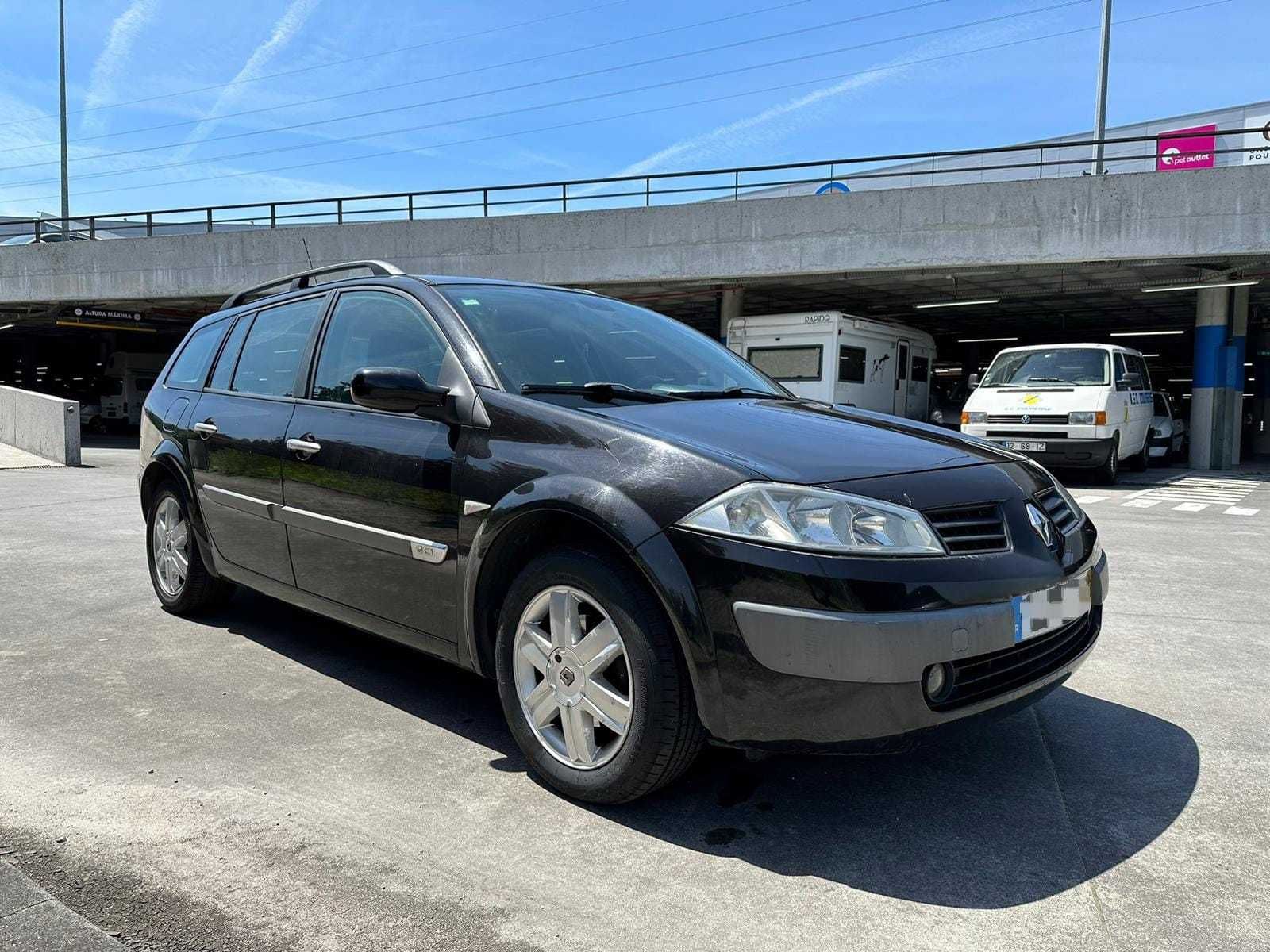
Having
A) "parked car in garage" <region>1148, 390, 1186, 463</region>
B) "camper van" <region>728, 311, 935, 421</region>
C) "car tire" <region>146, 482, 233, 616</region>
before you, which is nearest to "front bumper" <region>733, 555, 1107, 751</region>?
"car tire" <region>146, 482, 233, 616</region>

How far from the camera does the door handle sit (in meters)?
3.73

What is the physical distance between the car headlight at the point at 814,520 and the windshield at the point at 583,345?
0.98 m

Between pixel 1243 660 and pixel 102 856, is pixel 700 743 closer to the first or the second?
pixel 102 856

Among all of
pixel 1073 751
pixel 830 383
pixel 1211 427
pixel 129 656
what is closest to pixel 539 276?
pixel 830 383

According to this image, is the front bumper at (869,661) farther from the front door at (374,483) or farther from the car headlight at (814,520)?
the front door at (374,483)

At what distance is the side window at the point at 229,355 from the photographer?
4.68 meters

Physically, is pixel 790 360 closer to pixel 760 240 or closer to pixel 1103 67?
pixel 760 240

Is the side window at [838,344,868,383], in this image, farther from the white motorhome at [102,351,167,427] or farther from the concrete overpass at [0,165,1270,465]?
the white motorhome at [102,351,167,427]

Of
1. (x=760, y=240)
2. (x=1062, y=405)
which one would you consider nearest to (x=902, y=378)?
(x=760, y=240)

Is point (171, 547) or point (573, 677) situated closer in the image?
point (573, 677)

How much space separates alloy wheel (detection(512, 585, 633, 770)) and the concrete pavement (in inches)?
7.8

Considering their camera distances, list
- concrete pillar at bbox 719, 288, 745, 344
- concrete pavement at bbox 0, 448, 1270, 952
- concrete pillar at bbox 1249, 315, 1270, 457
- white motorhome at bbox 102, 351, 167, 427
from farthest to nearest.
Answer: concrete pillar at bbox 1249, 315, 1270, 457 → white motorhome at bbox 102, 351, 167, 427 → concrete pillar at bbox 719, 288, 745, 344 → concrete pavement at bbox 0, 448, 1270, 952

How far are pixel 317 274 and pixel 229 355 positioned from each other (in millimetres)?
671

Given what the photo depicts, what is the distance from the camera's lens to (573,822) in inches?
108
